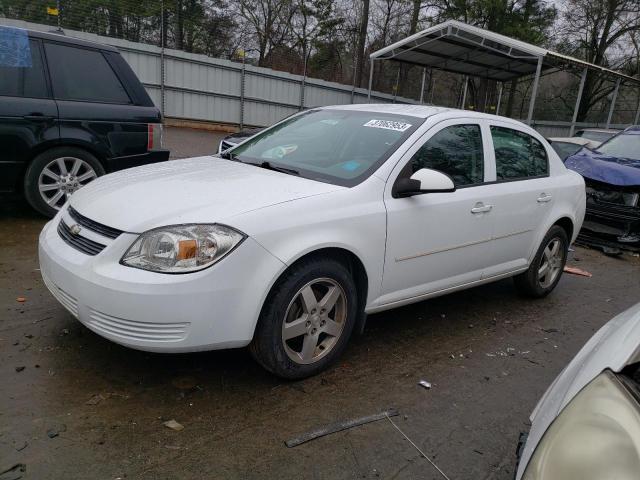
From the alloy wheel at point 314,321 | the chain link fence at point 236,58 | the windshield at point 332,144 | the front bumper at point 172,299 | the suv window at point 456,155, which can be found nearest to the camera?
the front bumper at point 172,299

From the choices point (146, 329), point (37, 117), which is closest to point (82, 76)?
point (37, 117)

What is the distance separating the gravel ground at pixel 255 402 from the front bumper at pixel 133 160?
1892mm

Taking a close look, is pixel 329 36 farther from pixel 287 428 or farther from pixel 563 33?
pixel 287 428

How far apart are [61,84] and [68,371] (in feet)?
12.0

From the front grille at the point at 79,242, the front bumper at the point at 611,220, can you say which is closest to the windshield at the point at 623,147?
the front bumper at the point at 611,220

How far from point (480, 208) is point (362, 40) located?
20.9 metres

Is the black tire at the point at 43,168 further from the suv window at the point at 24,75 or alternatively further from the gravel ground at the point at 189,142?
the gravel ground at the point at 189,142

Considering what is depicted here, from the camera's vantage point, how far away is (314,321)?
118 inches

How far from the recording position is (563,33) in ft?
85.4

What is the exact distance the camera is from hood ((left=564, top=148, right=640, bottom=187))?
23.8 feet

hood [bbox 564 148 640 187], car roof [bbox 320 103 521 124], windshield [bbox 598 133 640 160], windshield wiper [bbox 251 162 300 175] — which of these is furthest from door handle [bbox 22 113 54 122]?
windshield [bbox 598 133 640 160]

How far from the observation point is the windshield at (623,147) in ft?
27.3

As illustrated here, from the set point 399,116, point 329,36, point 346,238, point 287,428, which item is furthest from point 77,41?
point 329,36

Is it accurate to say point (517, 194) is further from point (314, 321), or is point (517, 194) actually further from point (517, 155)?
point (314, 321)
